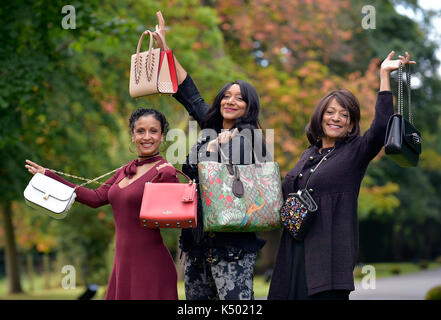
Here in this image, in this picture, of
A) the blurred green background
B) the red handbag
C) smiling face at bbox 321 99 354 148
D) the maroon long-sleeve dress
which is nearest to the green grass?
the blurred green background

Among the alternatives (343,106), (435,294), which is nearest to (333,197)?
(343,106)

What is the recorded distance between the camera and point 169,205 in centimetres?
365

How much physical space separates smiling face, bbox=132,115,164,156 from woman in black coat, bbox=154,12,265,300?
28cm

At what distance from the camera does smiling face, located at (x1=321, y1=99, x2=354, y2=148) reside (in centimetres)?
392

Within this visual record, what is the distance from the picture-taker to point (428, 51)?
65.5ft

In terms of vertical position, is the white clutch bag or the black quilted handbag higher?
→ the black quilted handbag

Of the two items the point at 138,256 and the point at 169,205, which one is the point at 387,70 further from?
Answer: the point at 138,256

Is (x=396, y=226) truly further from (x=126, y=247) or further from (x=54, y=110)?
(x=126, y=247)

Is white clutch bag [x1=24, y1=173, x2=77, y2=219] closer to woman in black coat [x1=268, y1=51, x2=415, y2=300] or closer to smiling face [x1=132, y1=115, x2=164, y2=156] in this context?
smiling face [x1=132, y1=115, x2=164, y2=156]

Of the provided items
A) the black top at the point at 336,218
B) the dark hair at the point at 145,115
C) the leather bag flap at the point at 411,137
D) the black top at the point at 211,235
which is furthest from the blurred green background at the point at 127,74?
the leather bag flap at the point at 411,137

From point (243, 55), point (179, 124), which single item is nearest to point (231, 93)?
point (179, 124)

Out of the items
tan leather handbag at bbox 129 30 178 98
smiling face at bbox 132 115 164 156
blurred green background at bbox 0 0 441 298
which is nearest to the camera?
smiling face at bbox 132 115 164 156

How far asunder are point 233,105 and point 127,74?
356 inches

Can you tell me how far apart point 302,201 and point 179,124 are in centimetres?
1054
